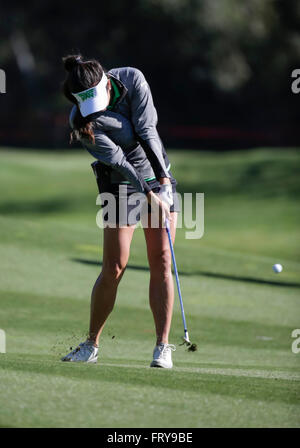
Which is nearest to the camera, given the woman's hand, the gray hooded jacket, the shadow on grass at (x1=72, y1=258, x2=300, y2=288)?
the gray hooded jacket

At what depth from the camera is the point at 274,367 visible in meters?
6.09

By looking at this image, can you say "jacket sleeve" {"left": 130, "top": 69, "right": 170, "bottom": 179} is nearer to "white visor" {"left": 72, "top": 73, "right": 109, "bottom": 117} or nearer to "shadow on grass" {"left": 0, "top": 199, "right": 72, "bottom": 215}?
"white visor" {"left": 72, "top": 73, "right": 109, "bottom": 117}

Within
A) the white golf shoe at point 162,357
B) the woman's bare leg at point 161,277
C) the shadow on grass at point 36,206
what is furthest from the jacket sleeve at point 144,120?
the shadow on grass at point 36,206

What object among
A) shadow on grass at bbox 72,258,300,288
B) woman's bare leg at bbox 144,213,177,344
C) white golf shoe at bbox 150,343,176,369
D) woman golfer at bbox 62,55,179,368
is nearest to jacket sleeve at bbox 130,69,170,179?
woman golfer at bbox 62,55,179,368

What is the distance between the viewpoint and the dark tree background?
39.8 m

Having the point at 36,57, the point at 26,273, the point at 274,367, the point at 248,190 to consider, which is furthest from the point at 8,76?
the point at 274,367

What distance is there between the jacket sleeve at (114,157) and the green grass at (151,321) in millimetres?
1084

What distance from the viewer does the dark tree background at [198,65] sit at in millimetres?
39812

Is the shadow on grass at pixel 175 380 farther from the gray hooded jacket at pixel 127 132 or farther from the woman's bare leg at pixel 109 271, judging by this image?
the gray hooded jacket at pixel 127 132

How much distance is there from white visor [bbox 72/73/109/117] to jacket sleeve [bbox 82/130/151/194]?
0.46 ft

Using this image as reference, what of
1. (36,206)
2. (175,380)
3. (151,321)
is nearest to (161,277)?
(175,380)

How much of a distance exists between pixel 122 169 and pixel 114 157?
0.09 metres

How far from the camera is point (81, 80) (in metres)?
4.78

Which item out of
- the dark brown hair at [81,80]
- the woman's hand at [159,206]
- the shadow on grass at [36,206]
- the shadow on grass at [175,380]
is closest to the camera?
the shadow on grass at [175,380]
